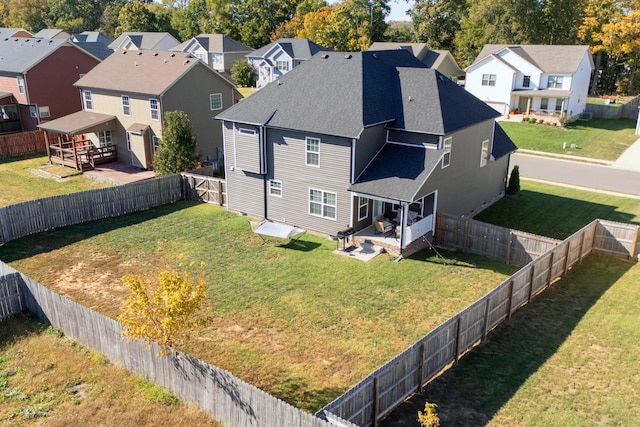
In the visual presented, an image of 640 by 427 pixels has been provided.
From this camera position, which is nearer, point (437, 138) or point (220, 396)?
→ point (220, 396)

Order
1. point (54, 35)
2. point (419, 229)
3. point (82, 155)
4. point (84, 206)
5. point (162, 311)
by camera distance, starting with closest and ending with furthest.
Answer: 1. point (162, 311)
2. point (419, 229)
3. point (84, 206)
4. point (82, 155)
5. point (54, 35)

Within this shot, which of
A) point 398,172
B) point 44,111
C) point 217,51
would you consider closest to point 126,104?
point 44,111

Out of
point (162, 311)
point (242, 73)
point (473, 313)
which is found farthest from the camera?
point (242, 73)

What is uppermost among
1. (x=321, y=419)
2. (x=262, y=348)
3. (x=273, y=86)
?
(x=273, y=86)

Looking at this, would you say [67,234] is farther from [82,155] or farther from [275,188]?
[82,155]

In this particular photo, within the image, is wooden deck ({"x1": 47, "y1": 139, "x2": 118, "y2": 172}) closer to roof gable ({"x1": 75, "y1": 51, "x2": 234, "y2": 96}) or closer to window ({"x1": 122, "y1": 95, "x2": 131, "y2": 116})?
window ({"x1": 122, "y1": 95, "x2": 131, "y2": 116})

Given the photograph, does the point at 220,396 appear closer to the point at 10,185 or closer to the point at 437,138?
the point at 437,138

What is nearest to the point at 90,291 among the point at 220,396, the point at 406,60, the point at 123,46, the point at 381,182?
the point at 220,396
